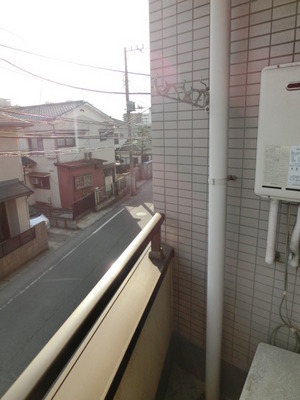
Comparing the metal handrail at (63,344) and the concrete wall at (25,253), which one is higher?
the metal handrail at (63,344)

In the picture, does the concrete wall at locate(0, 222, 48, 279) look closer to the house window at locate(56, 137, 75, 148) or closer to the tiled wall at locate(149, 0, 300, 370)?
the house window at locate(56, 137, 75, 148)

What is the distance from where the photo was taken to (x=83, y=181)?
12594 mm

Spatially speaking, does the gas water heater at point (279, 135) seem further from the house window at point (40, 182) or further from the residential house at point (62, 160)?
the house window at point (40, 182)

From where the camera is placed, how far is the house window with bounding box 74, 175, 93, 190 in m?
12.2

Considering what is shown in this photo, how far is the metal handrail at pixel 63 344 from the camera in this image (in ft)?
2.22

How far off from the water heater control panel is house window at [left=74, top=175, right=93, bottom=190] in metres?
11.5

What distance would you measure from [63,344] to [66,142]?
12.9m

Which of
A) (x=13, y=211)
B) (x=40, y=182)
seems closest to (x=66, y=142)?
(x=40, y=182)

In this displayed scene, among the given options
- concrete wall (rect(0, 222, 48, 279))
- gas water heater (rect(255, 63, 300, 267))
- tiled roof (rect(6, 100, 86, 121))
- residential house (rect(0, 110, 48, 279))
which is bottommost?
concrete wall (rect(0, 222, 48, 279))

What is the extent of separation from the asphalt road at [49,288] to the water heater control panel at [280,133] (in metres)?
4.81

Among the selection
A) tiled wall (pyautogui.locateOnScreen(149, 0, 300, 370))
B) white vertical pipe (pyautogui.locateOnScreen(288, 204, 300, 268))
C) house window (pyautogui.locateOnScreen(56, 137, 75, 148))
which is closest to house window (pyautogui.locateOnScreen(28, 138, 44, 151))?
house window (pyautogui.locateOnScreen(56, 137, 75, 148))

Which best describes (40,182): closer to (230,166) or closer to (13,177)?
(13,177)

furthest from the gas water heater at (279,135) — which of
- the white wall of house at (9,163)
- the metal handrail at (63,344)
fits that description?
the white wall of house at (9,163)

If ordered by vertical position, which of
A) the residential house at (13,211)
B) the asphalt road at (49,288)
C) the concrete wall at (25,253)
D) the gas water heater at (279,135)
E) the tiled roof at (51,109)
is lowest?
the asphalt road at (49,288)
